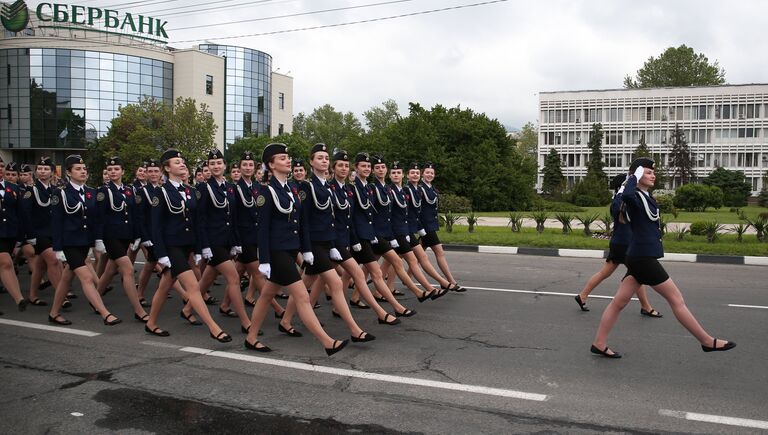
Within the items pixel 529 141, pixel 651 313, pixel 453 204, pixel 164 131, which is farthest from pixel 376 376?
pixel 529 141

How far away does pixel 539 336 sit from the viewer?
7.05 meters

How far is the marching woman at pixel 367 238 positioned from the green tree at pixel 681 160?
225 ft

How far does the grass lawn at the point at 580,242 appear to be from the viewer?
15.0 meters

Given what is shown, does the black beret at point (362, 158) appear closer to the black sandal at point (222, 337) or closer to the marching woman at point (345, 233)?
the marching woman at point (345, 233)

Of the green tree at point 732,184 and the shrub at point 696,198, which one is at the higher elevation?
the green tree at point 732,184

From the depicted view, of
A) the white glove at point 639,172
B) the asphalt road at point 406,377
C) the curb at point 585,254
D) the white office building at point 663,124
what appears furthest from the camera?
the white office building at point 663,124

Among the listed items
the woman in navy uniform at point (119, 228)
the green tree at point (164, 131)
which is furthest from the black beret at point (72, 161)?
the green tree at point (164, 131)

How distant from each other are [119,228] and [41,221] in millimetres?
1563

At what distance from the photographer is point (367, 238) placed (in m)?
7.84

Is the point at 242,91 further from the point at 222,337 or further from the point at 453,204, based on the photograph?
the point at 222,337

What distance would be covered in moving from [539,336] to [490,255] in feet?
28.0

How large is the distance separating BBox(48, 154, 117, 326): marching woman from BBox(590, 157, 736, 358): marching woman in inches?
220

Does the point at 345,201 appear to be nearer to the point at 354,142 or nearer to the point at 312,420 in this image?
the point at 312,420

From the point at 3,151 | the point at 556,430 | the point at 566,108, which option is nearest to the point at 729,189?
the point at 566,108
